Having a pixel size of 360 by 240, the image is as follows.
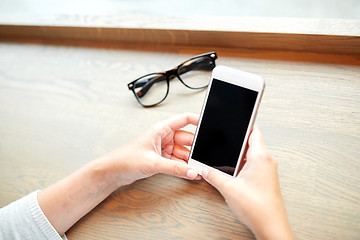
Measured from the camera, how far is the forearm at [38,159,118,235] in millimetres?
606

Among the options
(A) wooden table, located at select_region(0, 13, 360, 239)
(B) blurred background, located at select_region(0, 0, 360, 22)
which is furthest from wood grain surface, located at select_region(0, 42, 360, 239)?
(B) blurred background, located at select_region(0, 0, 360, 22)

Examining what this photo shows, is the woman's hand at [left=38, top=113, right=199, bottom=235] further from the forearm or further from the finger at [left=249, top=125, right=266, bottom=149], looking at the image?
the finger at [left=249, top=125, right=266, bottom=149]

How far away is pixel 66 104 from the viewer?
81 centimetres

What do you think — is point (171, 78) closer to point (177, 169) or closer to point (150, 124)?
point (150, 124)

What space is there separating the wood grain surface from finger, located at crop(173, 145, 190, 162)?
0.06 m

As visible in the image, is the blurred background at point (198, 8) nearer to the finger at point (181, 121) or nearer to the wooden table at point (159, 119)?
the wooden table at point (159, 119)

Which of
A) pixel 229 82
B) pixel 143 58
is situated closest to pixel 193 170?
pixel 229 82

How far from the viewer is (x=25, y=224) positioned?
0.60 m

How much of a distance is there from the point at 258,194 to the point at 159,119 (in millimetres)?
326

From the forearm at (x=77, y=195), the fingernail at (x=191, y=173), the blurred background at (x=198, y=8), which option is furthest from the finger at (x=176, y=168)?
the blurred background at (x=198, y=8)

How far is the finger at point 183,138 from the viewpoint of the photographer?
0.66 m

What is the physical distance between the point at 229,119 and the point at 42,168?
49cm

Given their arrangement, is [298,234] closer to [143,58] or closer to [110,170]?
[110,170]

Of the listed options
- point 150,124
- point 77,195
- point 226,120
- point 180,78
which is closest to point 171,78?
point 180,78
